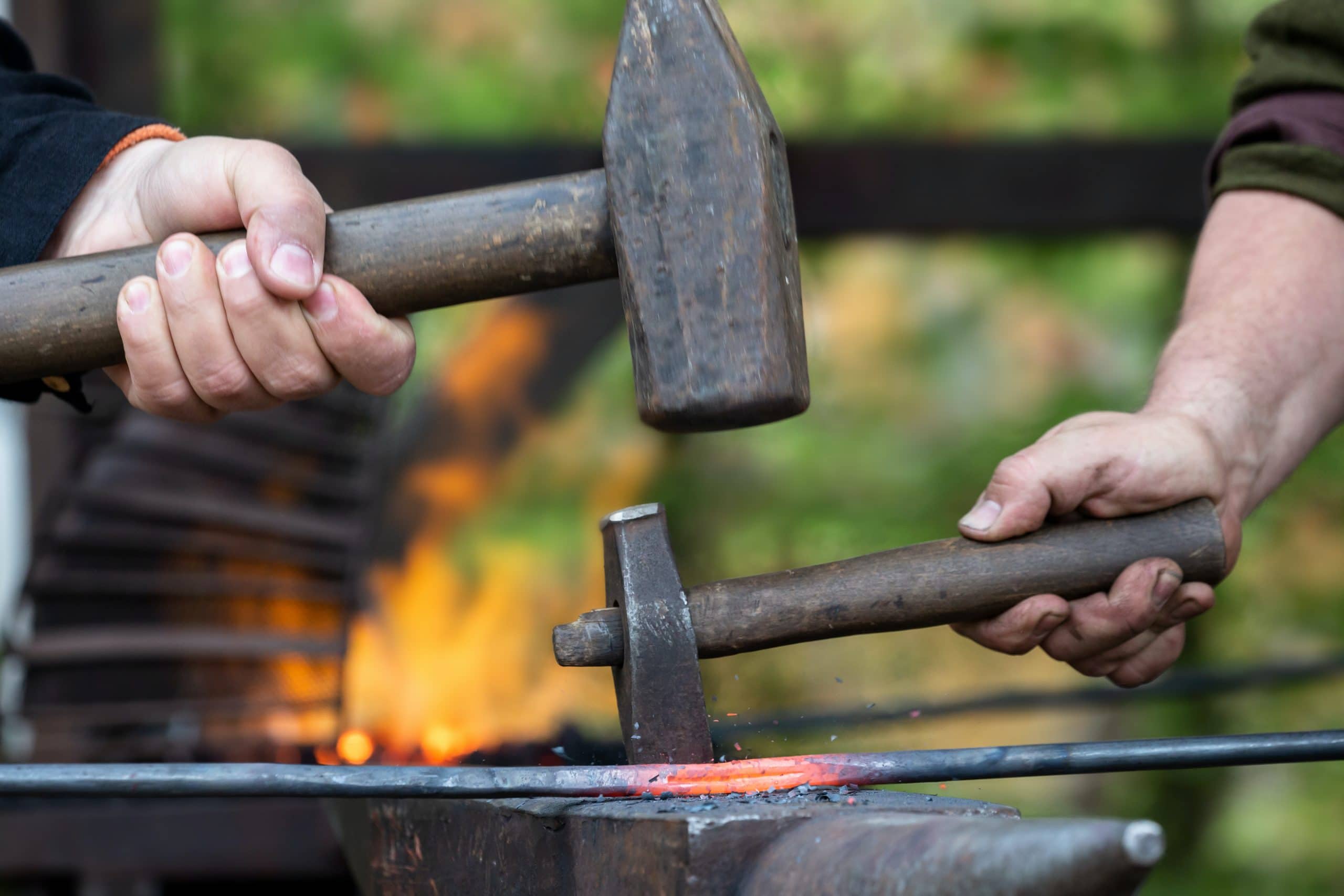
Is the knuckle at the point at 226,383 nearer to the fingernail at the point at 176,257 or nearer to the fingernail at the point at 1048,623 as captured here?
the fingernail at the point at 176,257

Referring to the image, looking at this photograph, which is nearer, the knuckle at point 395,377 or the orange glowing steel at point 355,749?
the knuckle at point 395,377

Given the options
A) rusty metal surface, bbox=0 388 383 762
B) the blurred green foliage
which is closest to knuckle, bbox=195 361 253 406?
rusty metal surface, bbox=0 388 383 762

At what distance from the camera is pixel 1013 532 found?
1.09m

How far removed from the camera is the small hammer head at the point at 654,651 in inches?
38.1

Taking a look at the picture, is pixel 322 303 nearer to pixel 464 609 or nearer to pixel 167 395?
pixel 167 395

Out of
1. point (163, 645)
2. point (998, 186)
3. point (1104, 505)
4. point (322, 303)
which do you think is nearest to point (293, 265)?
point (322, 303)

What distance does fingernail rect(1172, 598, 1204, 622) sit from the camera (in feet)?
3.78

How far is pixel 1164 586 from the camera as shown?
1.07 meters

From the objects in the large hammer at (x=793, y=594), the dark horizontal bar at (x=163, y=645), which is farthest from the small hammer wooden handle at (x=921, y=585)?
the dark horizontal bar at (x=163, y=645)

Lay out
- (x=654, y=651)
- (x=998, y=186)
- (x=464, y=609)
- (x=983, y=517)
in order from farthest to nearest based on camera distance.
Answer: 1. (x=464, y=609)
2. (x=998, y=186)
3. (x=983, y=517)
4. (x=654, y=651)

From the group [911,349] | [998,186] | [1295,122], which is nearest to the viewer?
[1295,122]

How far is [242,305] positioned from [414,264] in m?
0.16

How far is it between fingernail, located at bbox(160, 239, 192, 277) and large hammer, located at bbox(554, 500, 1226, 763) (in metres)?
0.45

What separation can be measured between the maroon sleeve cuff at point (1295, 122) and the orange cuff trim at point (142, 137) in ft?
4.19
